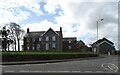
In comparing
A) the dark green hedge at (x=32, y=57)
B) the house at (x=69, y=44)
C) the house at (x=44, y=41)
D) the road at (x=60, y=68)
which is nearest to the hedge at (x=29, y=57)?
the dark green hedge at (x=32, y=57)

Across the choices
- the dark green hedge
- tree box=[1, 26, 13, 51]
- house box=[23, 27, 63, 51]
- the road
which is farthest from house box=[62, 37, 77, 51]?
the road

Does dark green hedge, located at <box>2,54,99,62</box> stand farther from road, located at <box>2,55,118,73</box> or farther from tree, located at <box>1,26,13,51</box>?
tree, located at <box>1,26,13,51</box>

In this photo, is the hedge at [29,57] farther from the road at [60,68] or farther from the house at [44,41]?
the house at [44,41]

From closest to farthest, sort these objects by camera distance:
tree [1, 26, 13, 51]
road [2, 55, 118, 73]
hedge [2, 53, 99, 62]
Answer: road [2, 55, 118, 73]
hedge [2, 53, 99, 62]
tree [1, 26, 13, 51]

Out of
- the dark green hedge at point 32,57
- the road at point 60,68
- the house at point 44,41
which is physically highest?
the house at point 44,41

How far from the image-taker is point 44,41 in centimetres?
9744

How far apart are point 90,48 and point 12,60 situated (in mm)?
94544

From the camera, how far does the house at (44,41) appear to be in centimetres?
9612

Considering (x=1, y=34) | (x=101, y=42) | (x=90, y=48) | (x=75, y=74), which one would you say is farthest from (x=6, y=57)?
(x=90, y=48)

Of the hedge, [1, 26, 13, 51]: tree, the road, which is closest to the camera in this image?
the road

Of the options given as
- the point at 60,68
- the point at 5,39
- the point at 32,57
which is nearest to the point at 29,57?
the point at 32,57

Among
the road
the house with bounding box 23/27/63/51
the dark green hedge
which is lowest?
the dark green hedge

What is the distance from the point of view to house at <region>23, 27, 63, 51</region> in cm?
9612

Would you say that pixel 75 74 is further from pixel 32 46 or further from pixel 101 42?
pixel 101 42
